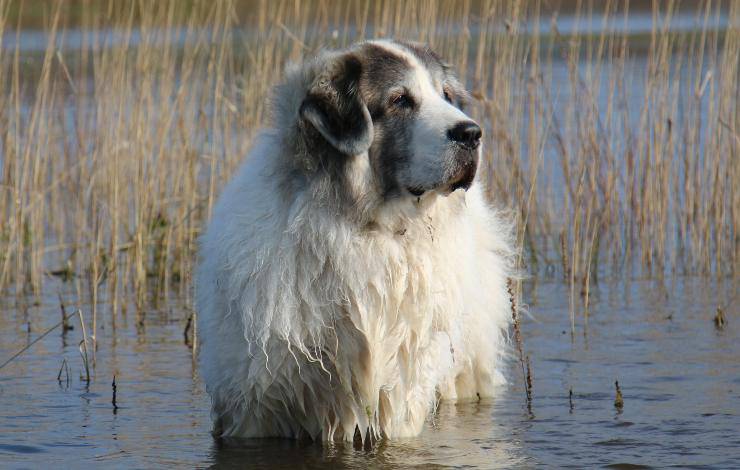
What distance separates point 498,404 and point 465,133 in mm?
1532

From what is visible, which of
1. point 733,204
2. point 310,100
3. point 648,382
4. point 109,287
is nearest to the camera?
point 310,100

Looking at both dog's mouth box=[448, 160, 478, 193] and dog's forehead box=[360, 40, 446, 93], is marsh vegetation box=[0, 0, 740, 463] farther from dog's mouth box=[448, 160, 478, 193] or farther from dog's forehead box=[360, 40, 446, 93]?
dog's mouth box=[448, 160, 478, 193]

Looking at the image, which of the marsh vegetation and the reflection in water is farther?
the marsh vegetation

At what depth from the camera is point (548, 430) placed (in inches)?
157

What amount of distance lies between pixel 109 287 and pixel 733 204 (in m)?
3.69

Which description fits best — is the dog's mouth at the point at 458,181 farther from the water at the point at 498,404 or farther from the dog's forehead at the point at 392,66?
the water at the point at 498,404

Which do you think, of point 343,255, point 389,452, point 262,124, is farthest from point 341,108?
point 262,124

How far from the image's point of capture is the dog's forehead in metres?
3.60

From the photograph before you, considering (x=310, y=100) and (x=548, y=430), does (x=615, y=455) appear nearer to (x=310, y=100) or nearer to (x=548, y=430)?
(x=548, y=430)

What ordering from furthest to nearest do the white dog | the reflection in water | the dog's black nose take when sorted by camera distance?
1. the reflection in water
2. the white dog
3. the dog's black nose

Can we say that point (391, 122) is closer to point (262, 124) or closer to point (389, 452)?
point (389, 452)

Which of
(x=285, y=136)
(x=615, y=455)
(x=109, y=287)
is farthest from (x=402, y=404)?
(x=109, y=287)

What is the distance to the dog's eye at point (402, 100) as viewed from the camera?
11.7 feet

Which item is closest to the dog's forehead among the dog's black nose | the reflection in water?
the dog's black nose
